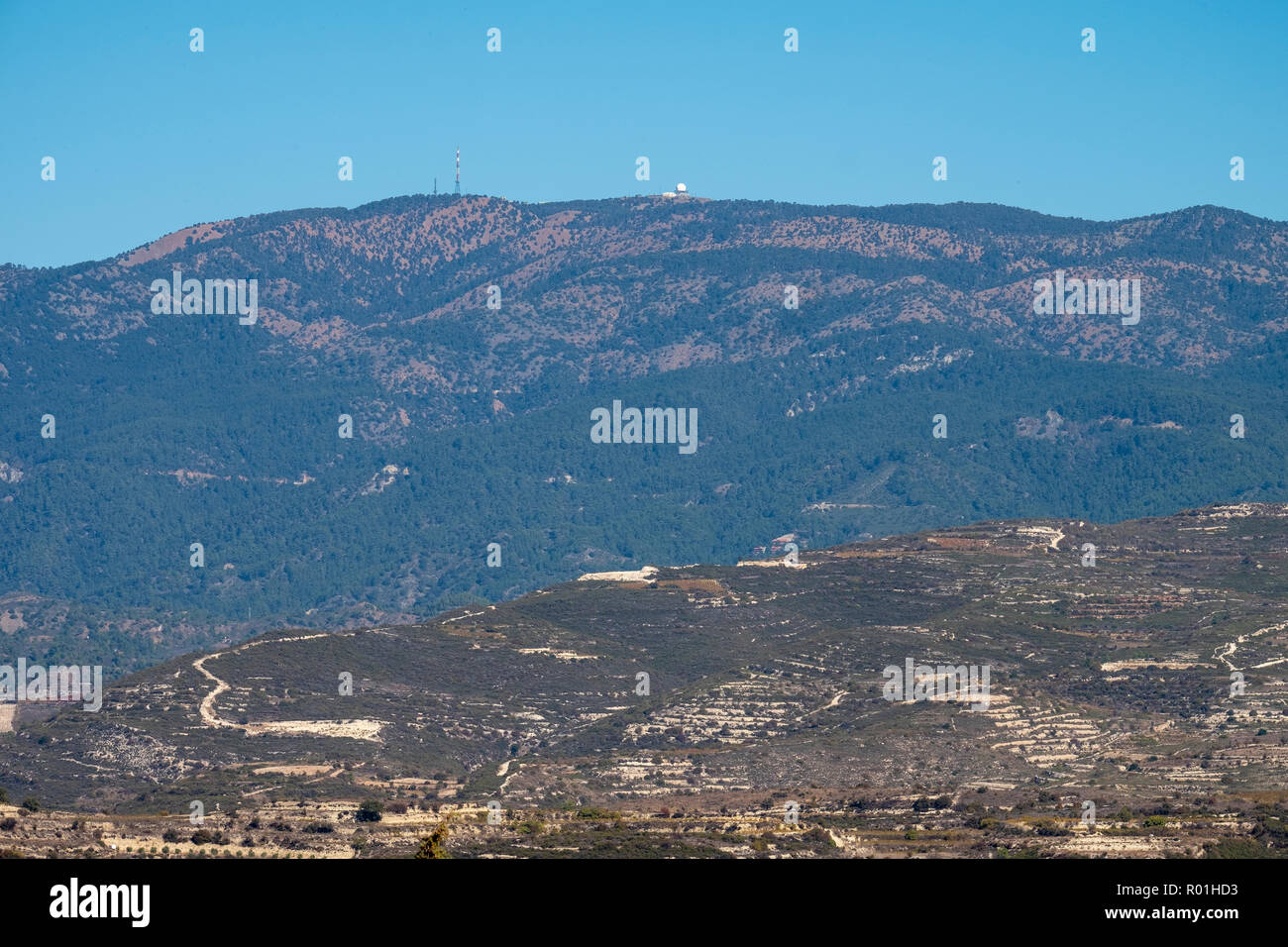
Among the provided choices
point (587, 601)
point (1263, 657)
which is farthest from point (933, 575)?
point (1263, 657)

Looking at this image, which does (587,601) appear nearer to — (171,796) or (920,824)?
(171,796)

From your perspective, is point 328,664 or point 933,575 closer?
point 328,664

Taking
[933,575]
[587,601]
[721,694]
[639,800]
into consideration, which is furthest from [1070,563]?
[639,800]
